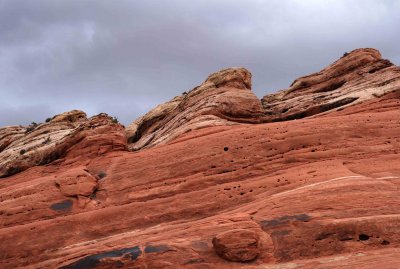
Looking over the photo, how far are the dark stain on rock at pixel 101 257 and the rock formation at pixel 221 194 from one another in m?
0.06

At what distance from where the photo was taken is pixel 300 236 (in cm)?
1958

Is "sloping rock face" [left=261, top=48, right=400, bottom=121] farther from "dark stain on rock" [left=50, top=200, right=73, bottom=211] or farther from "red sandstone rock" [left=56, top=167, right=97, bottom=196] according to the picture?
"dark stain on rock" [left=50, top=200, right=73, bottom=211]

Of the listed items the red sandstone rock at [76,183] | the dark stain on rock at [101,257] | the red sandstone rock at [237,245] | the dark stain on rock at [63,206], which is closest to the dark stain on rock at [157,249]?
the dark stain on rock at [101,257]

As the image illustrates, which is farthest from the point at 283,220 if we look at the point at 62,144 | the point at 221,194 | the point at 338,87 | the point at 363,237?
the point at 338,87

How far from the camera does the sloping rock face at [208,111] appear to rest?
3725 cm

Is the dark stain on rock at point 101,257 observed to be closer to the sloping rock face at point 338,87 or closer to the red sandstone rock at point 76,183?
the red sandstone rock at point 76,183

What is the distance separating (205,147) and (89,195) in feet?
24.5

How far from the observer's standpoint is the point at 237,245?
767 inches

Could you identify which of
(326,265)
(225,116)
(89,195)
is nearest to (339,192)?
(326,265)

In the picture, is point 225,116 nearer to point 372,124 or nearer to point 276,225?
point 372,124

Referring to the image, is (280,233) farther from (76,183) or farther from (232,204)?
(76,183)

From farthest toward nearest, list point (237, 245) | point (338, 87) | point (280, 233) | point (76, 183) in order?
point (338, 87) < point (76, 183) < point (280, 233) < point (237, 245)

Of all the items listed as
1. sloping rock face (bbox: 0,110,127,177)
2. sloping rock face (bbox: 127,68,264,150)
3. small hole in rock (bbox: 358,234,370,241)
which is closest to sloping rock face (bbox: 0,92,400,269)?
small hole in rock (bbox: 358,234,370,241)

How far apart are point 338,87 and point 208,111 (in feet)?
37.0
